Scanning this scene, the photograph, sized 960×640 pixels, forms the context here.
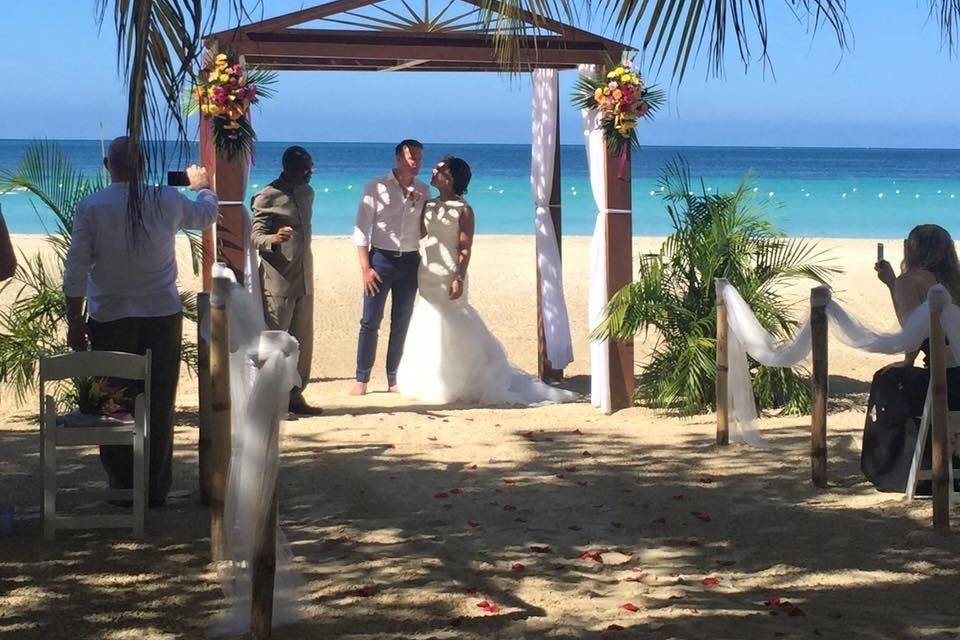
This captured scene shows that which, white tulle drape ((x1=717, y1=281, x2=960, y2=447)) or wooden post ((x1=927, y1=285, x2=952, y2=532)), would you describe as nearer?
wooden post ((x1=927, y1=285, x2=952, y2=532))

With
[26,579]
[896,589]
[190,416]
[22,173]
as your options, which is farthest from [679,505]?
[22,173]

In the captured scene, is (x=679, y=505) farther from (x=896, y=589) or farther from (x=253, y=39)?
(x=253, y=39)

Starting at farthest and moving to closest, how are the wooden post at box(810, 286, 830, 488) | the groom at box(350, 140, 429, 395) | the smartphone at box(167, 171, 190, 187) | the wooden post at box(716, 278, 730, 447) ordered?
1. the groom at box(350, 140, 429, 395)
2. the wooden post at box(716, 278, 730, 447)
3. the wooden post at box(810, 286, 830, 488)
4. the smartphone at box(167, 171, 190, 187)

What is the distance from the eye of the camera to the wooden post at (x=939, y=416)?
589 centimetres

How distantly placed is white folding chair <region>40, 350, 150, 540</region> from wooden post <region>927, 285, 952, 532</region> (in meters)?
3.42

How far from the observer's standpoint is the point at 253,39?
889cm

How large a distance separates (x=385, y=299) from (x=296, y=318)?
1.04m

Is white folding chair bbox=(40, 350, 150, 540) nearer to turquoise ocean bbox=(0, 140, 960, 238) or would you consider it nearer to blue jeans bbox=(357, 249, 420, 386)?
blue jeans bbox=(357, 249, 420, 386)

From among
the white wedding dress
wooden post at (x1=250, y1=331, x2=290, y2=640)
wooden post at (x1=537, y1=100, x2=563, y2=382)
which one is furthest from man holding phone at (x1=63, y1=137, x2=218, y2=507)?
wooden post at (x1=537, y1=100, x2=563, y2=382)

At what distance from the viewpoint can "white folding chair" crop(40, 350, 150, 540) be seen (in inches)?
221

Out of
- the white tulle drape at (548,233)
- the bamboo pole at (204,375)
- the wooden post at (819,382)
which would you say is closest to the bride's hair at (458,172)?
the white tulle drape at (548,233)

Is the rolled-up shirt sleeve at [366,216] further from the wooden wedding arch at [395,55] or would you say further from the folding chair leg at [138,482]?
the folding chair leg at [138,482]

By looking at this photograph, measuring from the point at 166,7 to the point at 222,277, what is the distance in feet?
11.9

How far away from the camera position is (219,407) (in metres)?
5.43
